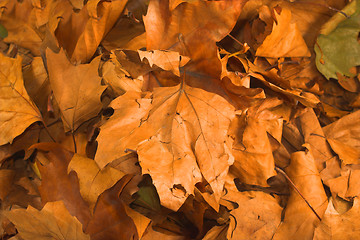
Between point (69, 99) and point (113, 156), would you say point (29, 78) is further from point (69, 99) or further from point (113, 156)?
point (113, 156)

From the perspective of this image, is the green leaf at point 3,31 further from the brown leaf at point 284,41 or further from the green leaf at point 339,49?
the green leaf at point 339,49

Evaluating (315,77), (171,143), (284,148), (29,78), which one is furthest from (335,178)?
(29,78)

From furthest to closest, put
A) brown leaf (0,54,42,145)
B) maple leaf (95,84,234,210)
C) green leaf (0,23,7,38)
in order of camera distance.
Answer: green leaf (0,23,7,38) < brown leaf (0,54,42,145) < maple leaf (95,84,234,210)

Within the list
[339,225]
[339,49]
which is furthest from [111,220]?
[339,49]

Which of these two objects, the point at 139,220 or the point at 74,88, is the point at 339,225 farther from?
the point at 74,88

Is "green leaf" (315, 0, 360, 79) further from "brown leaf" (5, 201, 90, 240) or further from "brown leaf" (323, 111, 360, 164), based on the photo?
"brown leaf" (5, 201, 90, 240)

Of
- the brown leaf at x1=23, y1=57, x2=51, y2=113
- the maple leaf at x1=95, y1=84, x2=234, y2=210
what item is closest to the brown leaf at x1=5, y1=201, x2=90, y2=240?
the maple leaf at x1=95, y1=84, x2=234, y2=210
